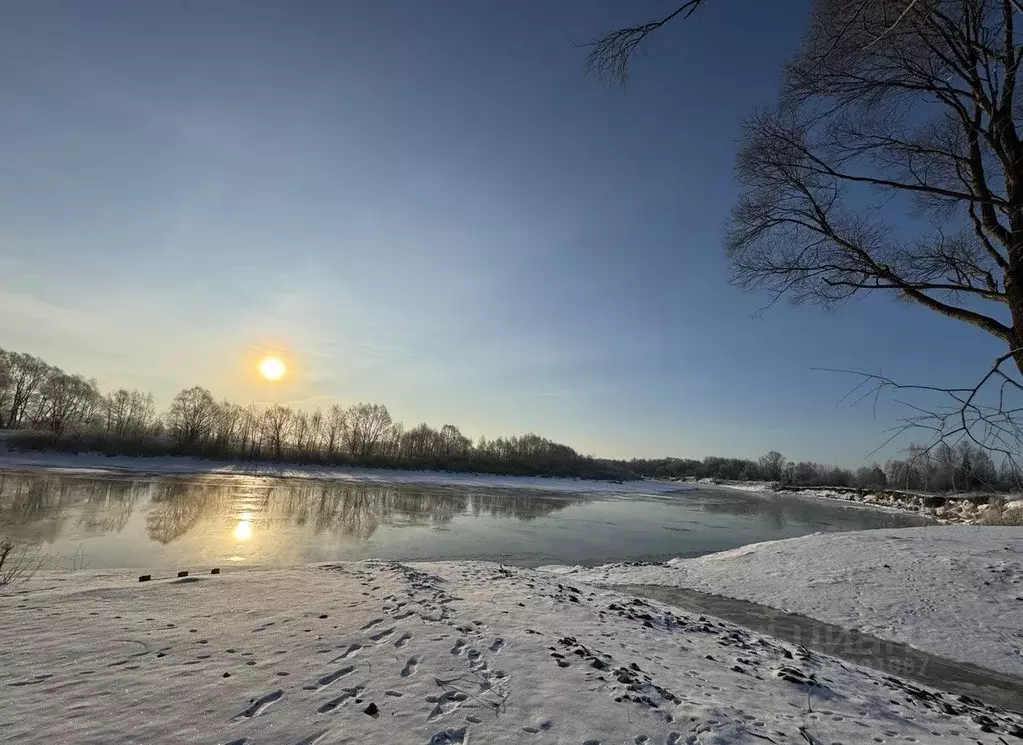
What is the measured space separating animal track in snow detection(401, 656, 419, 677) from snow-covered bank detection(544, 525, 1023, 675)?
25.9 feet

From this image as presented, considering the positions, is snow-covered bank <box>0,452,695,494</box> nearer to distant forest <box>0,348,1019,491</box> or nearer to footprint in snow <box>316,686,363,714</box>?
distant forest <box>0,348,1019,491</box>

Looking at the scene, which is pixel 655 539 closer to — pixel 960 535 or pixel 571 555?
pixel 571 555

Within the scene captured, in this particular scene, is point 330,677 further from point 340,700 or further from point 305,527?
point 305,527

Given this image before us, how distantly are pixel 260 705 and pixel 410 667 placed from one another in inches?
55.7

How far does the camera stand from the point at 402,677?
443 cm

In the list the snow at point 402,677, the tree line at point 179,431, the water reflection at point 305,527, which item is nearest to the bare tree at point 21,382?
the tree line at point 179,431

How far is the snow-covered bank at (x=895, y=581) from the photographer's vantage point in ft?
28.9

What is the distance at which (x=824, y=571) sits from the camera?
12562 mm

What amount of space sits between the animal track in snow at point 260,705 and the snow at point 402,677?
19mm

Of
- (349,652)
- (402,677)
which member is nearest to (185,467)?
(349,652)

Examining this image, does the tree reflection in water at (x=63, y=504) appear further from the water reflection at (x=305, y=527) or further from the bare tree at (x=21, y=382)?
the bare tree at (x=21, y=382)

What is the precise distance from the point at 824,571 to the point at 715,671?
9.25 metres

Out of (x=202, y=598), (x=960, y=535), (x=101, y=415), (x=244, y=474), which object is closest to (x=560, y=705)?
(x=202, y=598)

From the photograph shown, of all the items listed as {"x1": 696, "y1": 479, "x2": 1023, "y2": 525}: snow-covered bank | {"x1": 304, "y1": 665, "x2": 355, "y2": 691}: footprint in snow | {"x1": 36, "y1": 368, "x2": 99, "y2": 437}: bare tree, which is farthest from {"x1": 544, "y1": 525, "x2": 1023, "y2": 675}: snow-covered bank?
{"x1": 36, "y1": 368, "x2": 99, "y2": 437}: bare tree
